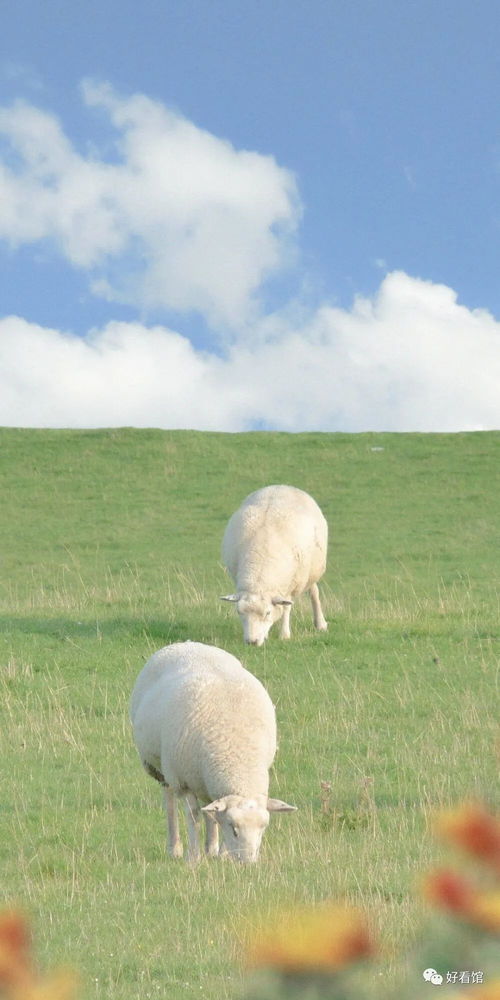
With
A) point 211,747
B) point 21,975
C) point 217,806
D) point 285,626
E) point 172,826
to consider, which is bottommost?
point 172,826

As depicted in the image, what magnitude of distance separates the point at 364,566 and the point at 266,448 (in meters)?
13.8

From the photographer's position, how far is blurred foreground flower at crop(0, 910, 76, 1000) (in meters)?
0.86

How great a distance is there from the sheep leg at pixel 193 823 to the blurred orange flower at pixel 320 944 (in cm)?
664

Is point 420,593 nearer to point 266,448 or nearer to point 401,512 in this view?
point 401,512

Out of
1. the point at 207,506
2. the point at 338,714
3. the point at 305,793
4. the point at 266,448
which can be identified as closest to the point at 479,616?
the point at 338,714

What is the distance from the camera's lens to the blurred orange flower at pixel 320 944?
35.0 inches

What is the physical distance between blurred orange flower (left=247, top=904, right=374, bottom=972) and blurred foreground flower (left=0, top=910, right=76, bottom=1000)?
153 millimetres

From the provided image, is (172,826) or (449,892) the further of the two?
(172,826)

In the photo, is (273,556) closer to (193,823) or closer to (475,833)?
(193,823)

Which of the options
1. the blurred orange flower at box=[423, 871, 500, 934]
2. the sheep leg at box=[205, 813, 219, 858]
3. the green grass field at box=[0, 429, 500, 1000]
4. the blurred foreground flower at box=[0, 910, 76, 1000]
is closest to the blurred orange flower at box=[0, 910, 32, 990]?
the blurred foreground flower at box=[0, 910, 76, 1000]

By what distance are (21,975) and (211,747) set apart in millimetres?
6687

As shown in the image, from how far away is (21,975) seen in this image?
0.88m

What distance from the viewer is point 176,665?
8375mm

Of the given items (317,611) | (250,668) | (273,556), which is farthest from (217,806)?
(317,611)
